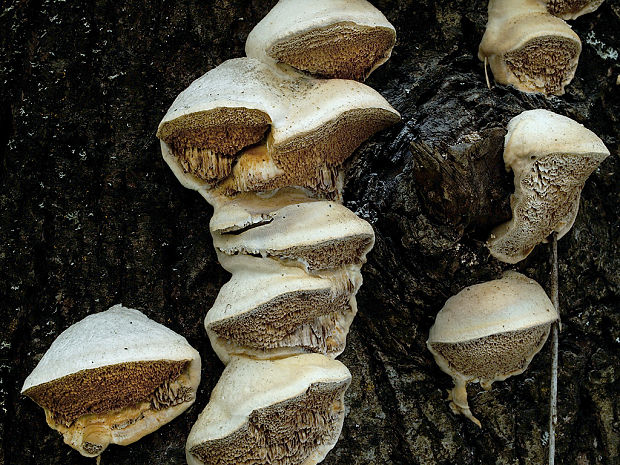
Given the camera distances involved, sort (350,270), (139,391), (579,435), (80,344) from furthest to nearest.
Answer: (579,435), (350,270), (139,391), (80,344)

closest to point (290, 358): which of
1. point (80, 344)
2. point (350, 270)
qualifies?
point (350, 270)

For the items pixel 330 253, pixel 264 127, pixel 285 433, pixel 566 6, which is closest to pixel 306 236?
pixel 330 253

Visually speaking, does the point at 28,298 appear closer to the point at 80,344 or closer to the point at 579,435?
the point at 80,344

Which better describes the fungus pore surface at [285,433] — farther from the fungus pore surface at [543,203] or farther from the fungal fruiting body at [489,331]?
the fungus pore surface at [543,203]

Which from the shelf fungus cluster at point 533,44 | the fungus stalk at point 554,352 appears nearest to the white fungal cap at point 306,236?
the fungus stalk at point 554,352

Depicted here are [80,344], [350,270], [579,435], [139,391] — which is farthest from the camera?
[579,435]
